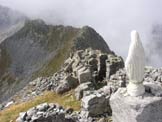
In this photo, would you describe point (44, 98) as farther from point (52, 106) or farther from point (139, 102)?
point (139, 102)

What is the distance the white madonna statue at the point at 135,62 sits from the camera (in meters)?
26.8

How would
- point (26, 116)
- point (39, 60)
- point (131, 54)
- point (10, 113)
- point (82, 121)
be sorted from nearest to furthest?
point (131, 54)
point (26, 116)
point (82, 121)
point (10, 113)
point (39, 60)

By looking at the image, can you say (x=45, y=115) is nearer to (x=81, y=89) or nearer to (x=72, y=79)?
(x=81, y=89)

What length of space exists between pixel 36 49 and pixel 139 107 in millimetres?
123959

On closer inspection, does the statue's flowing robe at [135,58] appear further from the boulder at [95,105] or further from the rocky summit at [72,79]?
the boulder at [95,105]

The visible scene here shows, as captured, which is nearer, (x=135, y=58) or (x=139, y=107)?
(x=135, y=58)

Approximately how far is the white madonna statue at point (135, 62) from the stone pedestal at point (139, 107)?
73 centimetres

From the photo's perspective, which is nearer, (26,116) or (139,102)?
(139,102)

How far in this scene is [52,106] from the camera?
38.1 m

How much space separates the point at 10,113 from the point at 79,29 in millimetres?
84667

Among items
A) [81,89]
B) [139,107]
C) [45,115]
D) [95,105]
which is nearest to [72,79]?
[81,89]

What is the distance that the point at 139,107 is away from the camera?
1099 inches

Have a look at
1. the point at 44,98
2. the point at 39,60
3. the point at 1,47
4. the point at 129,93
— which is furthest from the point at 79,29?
the point at 129,93

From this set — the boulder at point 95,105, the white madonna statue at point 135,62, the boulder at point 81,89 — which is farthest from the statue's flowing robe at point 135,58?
the boulder at point 81,89
